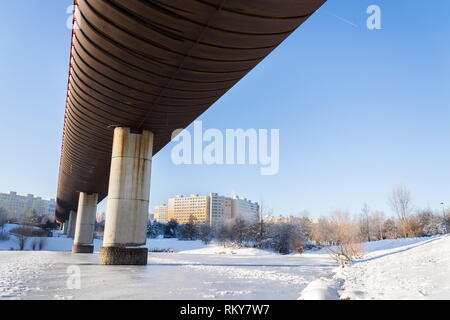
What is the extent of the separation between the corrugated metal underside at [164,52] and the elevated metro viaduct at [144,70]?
3 cm

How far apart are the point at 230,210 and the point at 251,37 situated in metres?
167

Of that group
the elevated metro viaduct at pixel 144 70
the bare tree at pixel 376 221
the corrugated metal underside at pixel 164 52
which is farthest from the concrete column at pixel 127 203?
the bare tree at pixel 376 221

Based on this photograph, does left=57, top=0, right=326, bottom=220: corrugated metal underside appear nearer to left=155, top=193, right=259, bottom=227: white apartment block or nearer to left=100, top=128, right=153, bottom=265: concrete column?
left=100, top=128, right=153, bottom=265: concrete column

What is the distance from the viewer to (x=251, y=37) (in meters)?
8.42

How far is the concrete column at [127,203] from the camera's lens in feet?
46.0

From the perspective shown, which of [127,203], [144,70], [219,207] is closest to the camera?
[144,70]

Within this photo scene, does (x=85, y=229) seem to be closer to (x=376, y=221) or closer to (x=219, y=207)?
(x=376, y=221)

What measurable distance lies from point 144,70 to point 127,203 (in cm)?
674

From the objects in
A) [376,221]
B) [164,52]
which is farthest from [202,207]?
[164,52]

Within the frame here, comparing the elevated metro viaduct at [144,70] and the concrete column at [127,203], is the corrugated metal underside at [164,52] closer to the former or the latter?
the elevated metro viaduct at [144,70]

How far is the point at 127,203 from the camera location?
1441 cm
